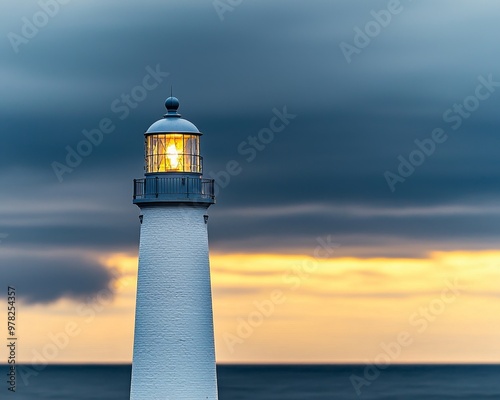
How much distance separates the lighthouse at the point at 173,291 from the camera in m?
27.6

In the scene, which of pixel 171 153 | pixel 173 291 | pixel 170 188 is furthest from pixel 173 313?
pixel 171 153

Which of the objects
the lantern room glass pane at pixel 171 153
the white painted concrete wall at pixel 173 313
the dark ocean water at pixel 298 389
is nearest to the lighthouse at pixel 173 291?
the white painted concrete wall at pixel 173 313

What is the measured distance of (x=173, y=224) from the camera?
27875 mm

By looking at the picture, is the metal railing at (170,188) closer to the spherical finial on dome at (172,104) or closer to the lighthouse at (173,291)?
the lighthouse at (173,291)

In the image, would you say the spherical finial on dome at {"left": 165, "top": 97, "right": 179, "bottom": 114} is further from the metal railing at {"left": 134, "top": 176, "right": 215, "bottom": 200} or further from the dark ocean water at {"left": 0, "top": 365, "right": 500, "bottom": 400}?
the dark ocean water at {"left": 0, "top": 365, "right": 500, "bottom": 400}

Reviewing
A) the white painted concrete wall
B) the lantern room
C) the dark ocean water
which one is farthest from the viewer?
the dark ocean water

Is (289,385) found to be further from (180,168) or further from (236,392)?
(180,168)

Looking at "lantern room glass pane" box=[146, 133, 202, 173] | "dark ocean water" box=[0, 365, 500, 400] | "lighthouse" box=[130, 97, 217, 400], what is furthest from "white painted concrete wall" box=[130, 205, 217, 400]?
"dark ocean water" box=[0, 365, 500, 400]

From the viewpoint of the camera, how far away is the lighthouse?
27609 millimetres

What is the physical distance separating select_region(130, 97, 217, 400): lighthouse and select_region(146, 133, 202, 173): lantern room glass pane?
131 mm

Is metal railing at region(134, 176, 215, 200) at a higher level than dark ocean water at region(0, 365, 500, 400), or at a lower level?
lower

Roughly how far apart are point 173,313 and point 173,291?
0.49m

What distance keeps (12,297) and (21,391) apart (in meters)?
72.1

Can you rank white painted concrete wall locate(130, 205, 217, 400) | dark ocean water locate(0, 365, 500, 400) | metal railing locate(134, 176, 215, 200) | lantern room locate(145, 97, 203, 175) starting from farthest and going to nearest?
dark ocean water locate(0, 365, 500, 400) → lantern room locate(145, 97, 203, 175) → metal railing locate(134, 176, 215, 200) → white painted concrete wall locate(130, 205, 217, 400)
